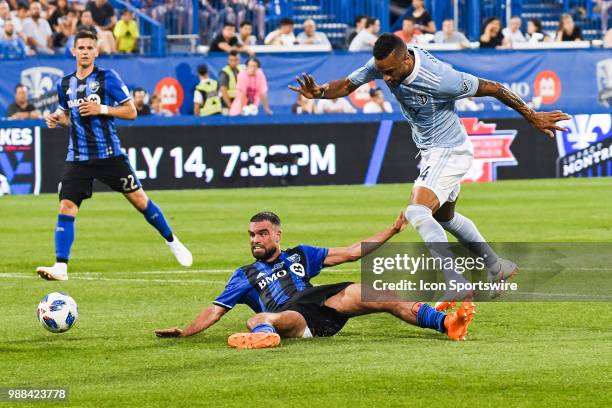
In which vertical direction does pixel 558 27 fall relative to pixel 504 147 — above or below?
above

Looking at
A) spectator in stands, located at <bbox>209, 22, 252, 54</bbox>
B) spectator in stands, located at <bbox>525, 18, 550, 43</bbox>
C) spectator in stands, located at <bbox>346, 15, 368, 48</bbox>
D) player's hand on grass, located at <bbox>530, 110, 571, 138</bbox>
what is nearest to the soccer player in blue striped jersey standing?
player's hand on grass, located at <bbox>530, 110, 571, 138</bbox>

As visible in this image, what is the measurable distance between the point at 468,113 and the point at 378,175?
2.19 meters

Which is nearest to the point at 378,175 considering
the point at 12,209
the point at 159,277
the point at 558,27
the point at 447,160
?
the point at 12,209

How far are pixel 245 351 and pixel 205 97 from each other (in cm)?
1914

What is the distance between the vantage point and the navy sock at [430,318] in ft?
30.4

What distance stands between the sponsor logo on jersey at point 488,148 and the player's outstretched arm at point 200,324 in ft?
58.2

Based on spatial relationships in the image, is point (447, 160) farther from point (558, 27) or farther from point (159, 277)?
point (558, 27)

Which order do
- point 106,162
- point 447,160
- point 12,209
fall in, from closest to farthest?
point 447,160 → point 106,162 → point 12,209

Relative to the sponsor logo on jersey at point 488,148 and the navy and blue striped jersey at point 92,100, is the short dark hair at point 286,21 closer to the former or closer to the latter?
the sponsor logo on jersey at point 488,148

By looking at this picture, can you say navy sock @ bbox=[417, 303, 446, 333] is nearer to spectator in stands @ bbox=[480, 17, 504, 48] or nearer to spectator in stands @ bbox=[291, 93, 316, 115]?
spectator in stands @ bbox=[291, 93, 316, 115]

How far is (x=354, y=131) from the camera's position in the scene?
86.4 ft

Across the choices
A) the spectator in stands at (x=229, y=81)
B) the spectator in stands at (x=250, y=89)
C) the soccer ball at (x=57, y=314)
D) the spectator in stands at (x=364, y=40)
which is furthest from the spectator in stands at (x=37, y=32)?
the soccer ball at (x=57, y=314)

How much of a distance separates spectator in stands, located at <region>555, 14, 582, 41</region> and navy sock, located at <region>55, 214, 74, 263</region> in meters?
20.8

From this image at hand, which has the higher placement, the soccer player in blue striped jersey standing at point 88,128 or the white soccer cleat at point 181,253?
the soccer player in blue striped jersey standing at point 88,128
